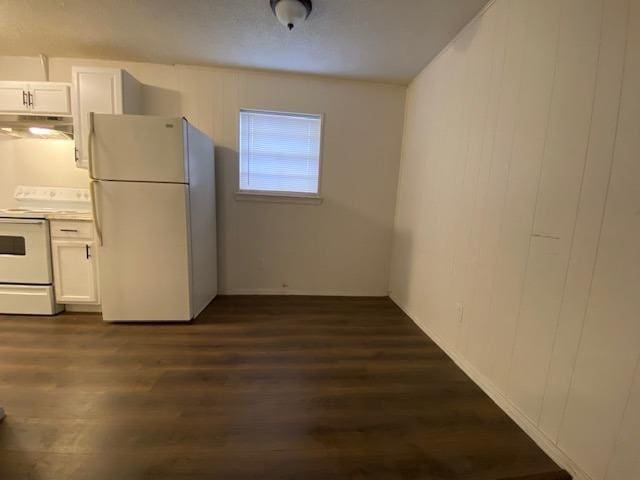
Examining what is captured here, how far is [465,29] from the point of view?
2.11 meters

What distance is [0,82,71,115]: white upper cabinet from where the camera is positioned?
101 inches

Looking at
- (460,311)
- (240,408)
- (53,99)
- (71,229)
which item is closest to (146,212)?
(71,229)

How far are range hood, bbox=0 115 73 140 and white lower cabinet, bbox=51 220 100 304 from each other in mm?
981

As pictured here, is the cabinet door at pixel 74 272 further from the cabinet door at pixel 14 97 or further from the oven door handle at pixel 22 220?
the cabinet door at pixel 14 97

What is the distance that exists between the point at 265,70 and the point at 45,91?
209 cm

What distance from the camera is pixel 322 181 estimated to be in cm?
329

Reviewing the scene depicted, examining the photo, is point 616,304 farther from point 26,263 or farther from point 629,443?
point 26,263

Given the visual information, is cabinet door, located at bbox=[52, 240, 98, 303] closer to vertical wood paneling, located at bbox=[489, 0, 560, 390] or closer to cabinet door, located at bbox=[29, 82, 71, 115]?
cabinet door, located at bbox=[29, 82, 71, 115]

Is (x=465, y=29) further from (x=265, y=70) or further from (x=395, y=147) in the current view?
(x=265, y=70)

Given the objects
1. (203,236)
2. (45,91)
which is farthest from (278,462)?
(45,91)

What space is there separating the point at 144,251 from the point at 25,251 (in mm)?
1138

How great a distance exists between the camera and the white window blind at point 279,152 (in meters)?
A: 3.15

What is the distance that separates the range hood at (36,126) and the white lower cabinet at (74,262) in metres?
0.98

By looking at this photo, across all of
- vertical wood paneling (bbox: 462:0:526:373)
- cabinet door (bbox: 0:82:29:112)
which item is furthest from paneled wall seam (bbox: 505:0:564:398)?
cabinet door (bbox: 0:82:29:112)
